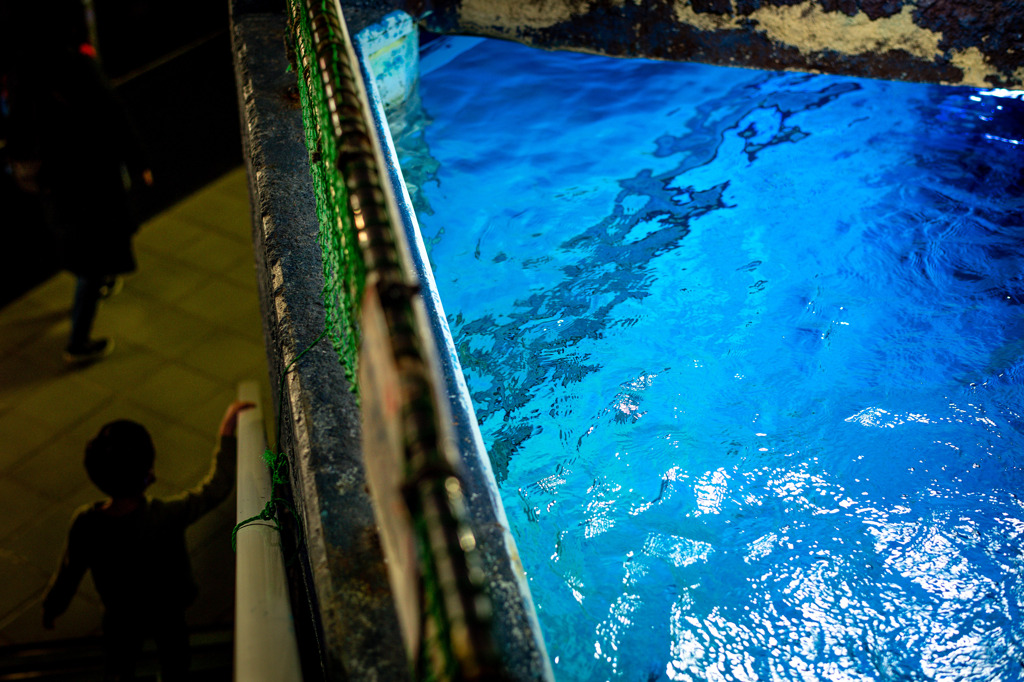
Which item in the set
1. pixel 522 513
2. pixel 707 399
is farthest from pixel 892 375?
pixel 522 513

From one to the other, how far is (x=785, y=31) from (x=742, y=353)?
8.99ft

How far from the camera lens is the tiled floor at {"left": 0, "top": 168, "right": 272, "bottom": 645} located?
3.86m

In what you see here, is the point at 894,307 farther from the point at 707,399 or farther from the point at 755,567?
the point at 755,567

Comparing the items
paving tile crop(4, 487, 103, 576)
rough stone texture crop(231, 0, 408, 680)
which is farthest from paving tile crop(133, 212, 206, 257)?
rough stone texture crop(231, 0, 408, 680)

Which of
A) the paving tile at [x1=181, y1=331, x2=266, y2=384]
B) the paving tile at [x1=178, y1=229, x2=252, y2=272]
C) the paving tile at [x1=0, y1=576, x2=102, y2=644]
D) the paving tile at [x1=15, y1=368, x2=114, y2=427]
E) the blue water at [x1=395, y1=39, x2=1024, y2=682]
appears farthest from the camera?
the paving tile at [x1=178, y1=229, x2=252, y2=272]

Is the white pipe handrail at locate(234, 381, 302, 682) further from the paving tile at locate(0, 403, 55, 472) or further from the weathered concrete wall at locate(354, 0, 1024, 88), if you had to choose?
the weathered concrete wall at locate(354, 0, 1024, 88)

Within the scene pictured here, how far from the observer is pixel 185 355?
5.14m

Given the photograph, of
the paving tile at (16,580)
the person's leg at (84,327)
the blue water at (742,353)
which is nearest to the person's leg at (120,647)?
the paving tile at (16,580)

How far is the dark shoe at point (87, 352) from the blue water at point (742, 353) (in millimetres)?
2603

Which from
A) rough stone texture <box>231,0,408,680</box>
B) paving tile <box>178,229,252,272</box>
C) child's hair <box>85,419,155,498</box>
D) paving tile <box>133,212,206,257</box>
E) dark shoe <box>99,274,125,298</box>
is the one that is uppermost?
rough stone texture <box>231,0,408,680</box>

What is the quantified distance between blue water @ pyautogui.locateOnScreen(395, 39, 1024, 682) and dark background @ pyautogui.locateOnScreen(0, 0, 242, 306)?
9.74ft

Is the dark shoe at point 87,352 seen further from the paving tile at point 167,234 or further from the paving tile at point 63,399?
the paving tile at point 167,234

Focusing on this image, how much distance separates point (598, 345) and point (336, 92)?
1.81m

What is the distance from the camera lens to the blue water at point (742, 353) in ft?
7.79
